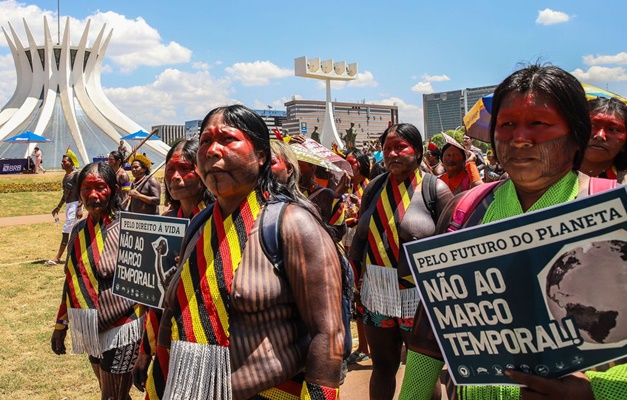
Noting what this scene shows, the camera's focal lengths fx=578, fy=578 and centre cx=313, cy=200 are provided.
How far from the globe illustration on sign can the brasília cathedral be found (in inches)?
1851

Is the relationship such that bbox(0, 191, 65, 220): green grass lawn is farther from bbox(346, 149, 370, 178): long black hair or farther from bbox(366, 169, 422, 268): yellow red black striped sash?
bbox(366, 169, 422, 268): yellow red black striped sash

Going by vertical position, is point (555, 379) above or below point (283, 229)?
below

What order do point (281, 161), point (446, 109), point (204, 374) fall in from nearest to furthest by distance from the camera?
1. point (204, 374)
2. point (281, 161)
3. point (446, 109)

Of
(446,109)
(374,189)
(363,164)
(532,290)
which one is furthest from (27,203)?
(446,109)

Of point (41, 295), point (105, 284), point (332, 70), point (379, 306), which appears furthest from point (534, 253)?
point (332, 70)

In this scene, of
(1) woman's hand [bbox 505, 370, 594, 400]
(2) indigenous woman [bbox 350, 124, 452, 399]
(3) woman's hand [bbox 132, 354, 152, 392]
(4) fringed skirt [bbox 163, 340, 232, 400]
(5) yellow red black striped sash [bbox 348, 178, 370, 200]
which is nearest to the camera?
(1) woman's hand [bbox 505, 370, 594, 400]

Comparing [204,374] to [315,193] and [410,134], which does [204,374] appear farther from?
[315,193]

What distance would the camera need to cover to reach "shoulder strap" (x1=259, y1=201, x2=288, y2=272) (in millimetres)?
2166

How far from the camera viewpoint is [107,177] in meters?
3.90

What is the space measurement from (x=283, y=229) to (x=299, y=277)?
0.19 metres

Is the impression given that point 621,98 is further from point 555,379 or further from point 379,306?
point 555,379

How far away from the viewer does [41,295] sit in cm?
880

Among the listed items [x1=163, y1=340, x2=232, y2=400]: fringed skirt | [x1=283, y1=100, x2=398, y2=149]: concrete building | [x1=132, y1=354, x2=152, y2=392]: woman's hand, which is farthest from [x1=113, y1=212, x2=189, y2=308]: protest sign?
[x1=283, y1=100, x2=398, y2=149]: concrete building

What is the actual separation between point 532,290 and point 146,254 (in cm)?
230
